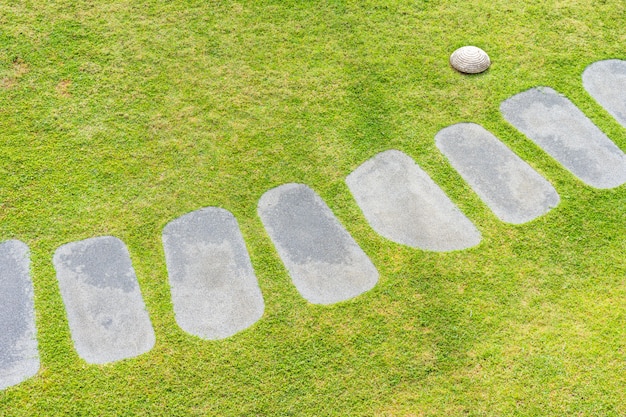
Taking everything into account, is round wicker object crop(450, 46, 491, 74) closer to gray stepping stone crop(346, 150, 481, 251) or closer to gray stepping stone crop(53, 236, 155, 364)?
gray stepping stone crop(346, 150, 481, 251)

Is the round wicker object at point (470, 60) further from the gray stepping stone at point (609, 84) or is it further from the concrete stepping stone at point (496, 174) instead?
the gray stepping stone at point (609, 84)

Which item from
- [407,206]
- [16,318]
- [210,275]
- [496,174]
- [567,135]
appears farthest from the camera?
[567,135]

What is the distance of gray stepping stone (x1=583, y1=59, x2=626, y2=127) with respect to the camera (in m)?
7.18

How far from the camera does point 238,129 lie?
6.95 m

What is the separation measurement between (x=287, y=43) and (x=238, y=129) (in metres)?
1.56

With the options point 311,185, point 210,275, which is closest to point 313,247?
point 311,185

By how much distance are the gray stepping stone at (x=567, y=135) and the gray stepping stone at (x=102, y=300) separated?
14.9ft

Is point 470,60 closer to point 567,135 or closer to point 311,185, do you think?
point 567,135

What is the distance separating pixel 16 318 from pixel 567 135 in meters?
6.03

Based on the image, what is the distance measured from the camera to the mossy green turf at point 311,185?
528 centimetres

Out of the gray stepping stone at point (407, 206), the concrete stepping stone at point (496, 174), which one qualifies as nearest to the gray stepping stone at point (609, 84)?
the concrete stepping stone at point (496, 174)

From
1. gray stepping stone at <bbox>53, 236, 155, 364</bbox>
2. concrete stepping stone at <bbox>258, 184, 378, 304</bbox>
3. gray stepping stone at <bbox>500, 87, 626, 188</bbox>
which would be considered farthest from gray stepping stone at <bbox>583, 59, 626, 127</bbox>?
gray stepping stone at <bbox>53, 236, 155, 364</bbox>

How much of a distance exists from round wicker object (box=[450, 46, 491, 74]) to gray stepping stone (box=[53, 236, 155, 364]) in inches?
175

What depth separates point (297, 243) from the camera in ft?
19.9
